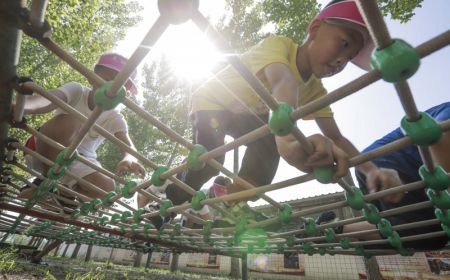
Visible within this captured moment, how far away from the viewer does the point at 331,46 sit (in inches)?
47.9

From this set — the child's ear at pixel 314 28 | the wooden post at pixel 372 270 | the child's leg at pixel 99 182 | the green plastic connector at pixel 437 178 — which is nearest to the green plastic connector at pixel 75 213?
the child's leg at pixel 99 182

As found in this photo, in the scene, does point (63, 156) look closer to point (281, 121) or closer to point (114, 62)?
point (114, 62)

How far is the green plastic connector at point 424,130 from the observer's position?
54 cm

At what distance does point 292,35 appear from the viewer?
4.56 m

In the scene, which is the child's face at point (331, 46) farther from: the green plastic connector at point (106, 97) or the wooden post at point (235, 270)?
the wooden post at point (235, 270)

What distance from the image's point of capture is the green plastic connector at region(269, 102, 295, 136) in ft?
1.93

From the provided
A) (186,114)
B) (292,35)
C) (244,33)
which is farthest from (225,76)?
(186,114)

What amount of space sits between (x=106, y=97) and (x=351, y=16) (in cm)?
102

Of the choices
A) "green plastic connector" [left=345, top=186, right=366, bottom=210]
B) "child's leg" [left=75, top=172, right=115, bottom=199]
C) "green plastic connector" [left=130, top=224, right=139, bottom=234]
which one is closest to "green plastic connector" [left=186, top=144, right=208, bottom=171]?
"green plastic connector" [left=345, top=186, right=366, bottom=210]

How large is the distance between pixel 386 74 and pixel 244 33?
7.62 metres

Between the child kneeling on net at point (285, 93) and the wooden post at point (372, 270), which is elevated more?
the child kneeling on net at point (285, 93)

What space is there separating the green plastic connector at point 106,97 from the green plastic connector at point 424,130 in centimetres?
70

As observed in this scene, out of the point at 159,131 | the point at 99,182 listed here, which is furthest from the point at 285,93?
the point at 159,131

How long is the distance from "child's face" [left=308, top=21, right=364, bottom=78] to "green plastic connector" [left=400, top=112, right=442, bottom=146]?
2.45ft
